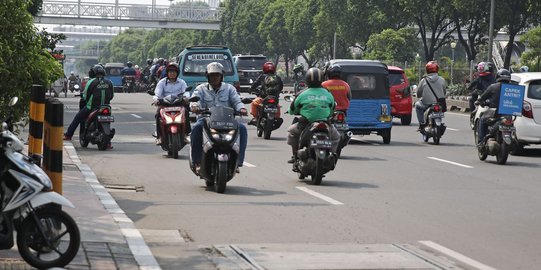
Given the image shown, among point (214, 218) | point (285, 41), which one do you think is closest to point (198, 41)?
point (285, 41)

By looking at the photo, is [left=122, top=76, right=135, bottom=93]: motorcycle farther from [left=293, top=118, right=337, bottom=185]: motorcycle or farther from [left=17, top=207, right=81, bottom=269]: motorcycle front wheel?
[left=17, top=207, right=81, bottom=269]: motorcycle front wheel

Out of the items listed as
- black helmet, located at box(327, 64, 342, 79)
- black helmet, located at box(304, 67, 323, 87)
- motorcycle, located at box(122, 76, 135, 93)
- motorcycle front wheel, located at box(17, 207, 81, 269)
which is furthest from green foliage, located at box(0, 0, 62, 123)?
motorcycle, located at box(122, 76, 135, 93)

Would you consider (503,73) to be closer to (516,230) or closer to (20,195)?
(516,230)

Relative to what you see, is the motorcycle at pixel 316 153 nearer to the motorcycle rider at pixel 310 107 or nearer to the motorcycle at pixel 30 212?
the motorcycle rider at pixel 310 107

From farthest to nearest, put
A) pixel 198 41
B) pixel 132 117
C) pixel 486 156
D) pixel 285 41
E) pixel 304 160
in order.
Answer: pixel 198 41 < pixel 285 41 < pixel 132 117 < pixel 486 156 < pixel 304 160

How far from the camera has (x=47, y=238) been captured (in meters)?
9.12

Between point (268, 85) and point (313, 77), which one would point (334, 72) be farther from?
point (268, 85)

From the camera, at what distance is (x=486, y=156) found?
21.7 m

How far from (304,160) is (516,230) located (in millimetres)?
4828

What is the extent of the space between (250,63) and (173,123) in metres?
40.0

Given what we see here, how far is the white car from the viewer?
23.0 meters

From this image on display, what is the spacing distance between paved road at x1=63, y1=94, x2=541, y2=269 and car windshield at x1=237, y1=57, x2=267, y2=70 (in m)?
37.6

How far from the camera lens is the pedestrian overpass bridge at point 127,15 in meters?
107

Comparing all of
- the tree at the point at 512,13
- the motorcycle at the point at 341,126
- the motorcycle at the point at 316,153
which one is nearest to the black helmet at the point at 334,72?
the motorcycle at the point at 341,126
